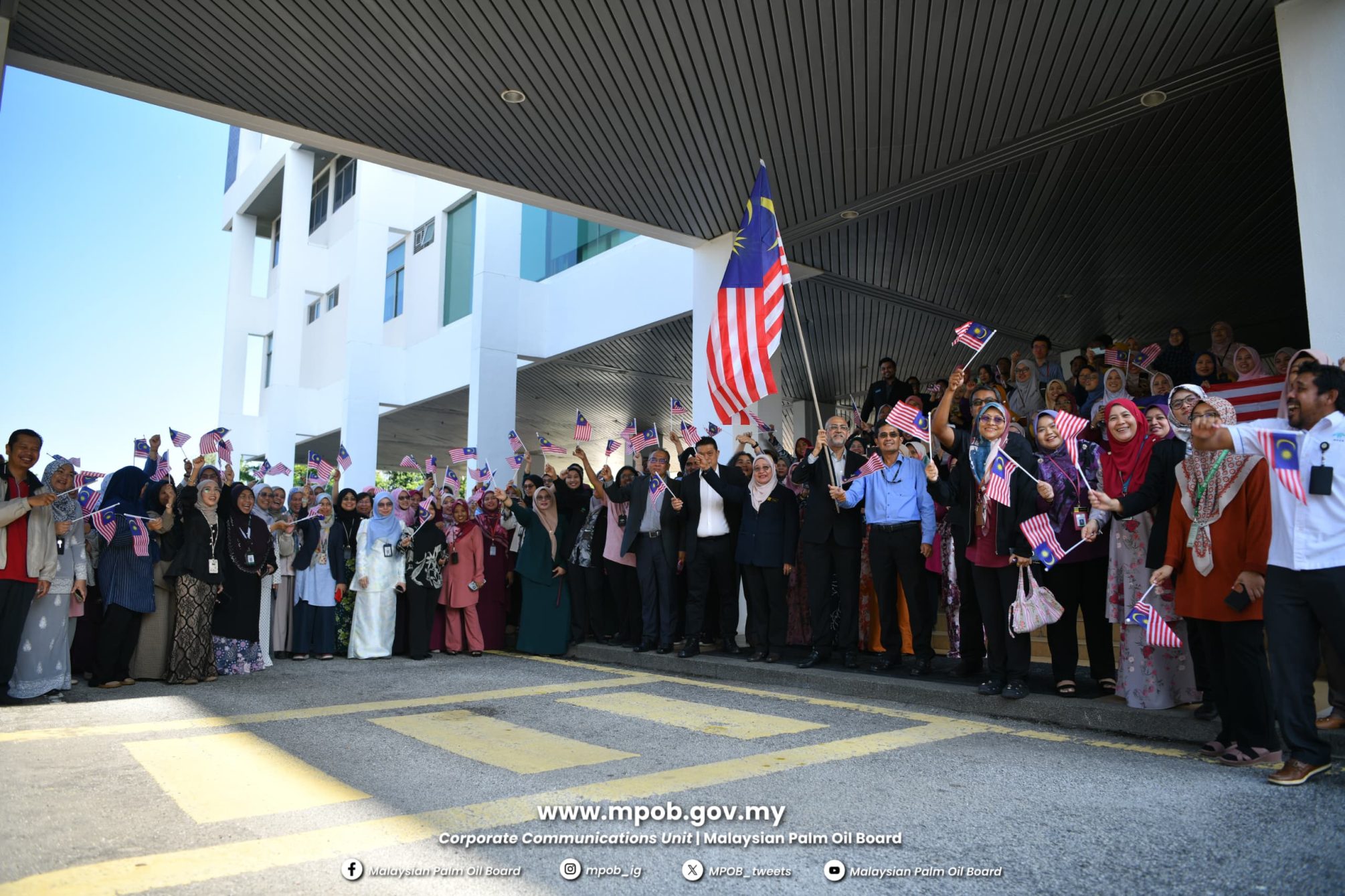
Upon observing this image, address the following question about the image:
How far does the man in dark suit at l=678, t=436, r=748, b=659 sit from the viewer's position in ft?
26.6

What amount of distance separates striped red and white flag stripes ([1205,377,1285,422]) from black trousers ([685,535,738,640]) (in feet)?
14.9

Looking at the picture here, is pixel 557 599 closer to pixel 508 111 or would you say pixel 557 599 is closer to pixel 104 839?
pixel 508 111

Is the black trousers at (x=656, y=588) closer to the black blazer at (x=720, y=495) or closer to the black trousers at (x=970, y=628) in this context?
the black blazer at (x=720, y=495)

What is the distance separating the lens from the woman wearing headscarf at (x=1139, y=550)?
15.7ft

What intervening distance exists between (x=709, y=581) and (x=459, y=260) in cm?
1195

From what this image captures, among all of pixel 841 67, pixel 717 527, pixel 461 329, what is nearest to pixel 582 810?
pixel 717 527

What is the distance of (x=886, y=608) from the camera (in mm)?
6930

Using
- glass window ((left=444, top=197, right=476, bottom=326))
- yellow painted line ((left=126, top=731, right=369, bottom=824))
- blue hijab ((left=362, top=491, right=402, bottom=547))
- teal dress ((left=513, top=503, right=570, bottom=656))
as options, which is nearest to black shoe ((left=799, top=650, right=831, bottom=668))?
teal dress ((left=513, top=503, right=570, bottom=656))

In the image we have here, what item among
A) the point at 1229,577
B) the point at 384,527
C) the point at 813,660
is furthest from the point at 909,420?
the point at 384,527

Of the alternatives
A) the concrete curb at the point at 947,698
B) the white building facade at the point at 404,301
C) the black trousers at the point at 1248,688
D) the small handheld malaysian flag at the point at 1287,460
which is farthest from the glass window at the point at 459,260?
the small handheld malaysian flag at the point at 1287,460

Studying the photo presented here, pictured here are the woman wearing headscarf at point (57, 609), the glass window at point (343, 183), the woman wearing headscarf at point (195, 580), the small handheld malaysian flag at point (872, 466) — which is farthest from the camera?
the glass window at point (343, 183)

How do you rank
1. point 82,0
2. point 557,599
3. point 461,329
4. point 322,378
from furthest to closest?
point 322,378, point 461,329, point 557,599, point 82,0

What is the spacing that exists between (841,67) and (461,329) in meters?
11.7

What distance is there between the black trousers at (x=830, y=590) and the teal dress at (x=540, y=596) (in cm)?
324
